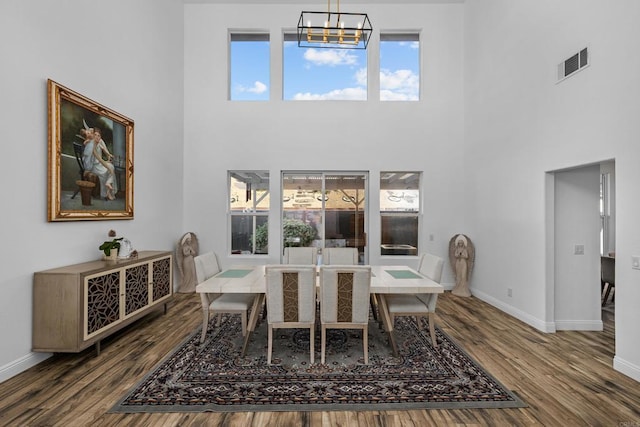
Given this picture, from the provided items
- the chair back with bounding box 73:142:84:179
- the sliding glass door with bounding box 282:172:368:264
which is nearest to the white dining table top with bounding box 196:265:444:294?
the chair back with bounding box 73:142:84:179

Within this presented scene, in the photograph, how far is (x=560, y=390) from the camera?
245 cm

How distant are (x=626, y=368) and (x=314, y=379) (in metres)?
2.71

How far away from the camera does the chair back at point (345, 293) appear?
2.76 m

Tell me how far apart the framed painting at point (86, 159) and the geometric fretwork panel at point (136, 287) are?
2.54 ft

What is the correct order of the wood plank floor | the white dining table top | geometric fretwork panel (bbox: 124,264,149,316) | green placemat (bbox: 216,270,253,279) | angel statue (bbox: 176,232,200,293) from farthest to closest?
angel statue (bbox: 176,232,200,293) < green placemat (bbox: 216,270,253,279) < geometric fretwork panel (bbox: 124,264,149,316) < the white dining table top < the wood plank floor

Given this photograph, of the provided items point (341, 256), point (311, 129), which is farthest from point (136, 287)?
point (311, 129)

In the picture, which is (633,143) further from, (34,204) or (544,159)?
(34,204)

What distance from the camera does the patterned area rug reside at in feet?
7.45

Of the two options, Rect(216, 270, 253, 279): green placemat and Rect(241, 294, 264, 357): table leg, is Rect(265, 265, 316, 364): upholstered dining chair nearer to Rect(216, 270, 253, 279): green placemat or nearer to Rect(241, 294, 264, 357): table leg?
Rect(241, 294, 264, 357): table leg

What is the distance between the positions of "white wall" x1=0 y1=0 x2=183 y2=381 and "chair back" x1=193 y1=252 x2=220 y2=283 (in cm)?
120

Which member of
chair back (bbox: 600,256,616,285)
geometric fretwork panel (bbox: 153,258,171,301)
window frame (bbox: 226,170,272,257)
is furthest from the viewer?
window frame (bbox: 226,170,272,257)

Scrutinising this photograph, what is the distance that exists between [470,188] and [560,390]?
3.70 metres

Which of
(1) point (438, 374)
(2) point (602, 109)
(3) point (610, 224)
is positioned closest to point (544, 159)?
(2) point (602, 109)

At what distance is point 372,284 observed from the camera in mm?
3080
